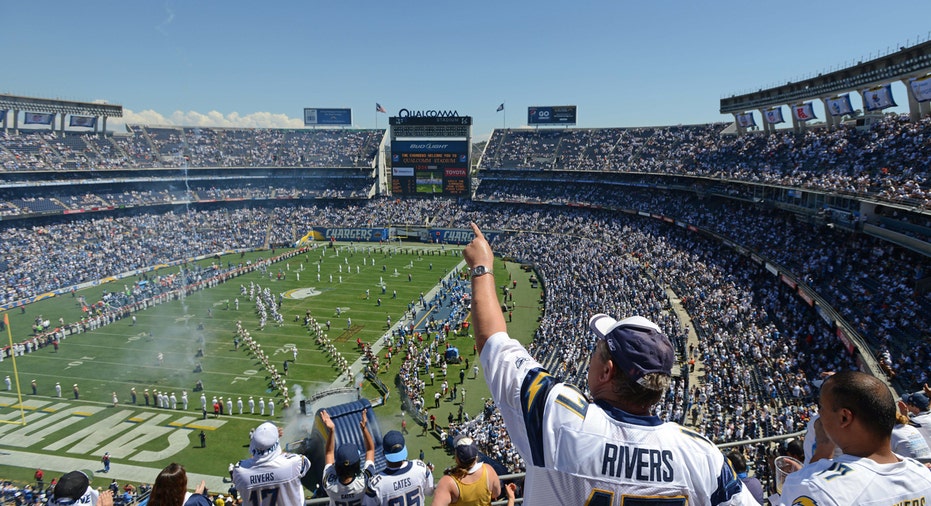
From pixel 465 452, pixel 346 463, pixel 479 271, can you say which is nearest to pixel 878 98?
pixel 465 452

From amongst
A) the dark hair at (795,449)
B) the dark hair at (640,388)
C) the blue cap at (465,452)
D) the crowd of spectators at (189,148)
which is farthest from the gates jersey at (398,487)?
the crowd of spectators at (189,148)

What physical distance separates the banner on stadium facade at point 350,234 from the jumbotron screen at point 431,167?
7.23 m

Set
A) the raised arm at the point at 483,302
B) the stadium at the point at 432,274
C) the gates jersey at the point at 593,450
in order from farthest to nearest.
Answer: the stadium at the point at 432,274 < the raised arm at the point at 483,302 < the gates jersey at the point at 593,450

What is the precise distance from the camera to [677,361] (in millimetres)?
22281

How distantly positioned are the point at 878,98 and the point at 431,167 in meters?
45.4

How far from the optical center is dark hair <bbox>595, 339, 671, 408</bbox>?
1945mm

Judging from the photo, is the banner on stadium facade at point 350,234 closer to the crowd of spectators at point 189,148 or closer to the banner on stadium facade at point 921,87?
the crowd of spectators at point 189,148

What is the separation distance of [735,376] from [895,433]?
52.2ft

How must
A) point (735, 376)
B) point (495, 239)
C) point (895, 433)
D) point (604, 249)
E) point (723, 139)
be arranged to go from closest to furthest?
point (895, 433) → point (735, 376) → point (604, 249) → point (723, 139) → point (495, 239)

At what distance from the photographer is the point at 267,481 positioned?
4.49 meters

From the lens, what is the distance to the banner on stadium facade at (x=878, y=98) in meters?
29.0

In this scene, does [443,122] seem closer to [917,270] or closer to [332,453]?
[917,270]

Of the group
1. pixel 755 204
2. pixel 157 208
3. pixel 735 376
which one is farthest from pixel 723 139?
pixel 157 208

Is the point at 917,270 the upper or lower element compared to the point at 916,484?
lower
